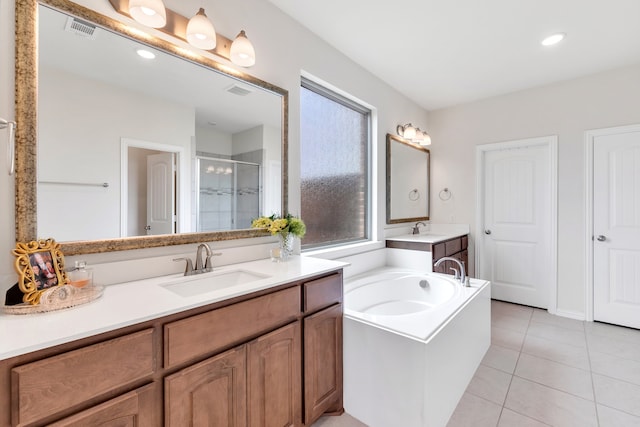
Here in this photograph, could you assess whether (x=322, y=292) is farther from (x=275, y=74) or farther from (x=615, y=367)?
(x=615, y=367)

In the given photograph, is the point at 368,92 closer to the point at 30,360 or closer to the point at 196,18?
the point at 196,18

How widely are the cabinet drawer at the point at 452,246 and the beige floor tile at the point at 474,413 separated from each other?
64.7 inches

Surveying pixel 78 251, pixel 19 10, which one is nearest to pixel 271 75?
pixel 19 10

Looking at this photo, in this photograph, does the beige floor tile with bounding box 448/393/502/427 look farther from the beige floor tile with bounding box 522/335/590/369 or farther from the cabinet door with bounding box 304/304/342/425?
the beige floor tile with bounding box 522/335/590/369

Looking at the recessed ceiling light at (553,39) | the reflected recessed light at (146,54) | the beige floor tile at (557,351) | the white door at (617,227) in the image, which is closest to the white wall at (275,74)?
the reflected recessed light at (146,54)

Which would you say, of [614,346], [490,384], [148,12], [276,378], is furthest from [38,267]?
[614,346]

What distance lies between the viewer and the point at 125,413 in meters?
0.94

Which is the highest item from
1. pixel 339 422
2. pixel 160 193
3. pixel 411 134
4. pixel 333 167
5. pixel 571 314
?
pixel 411 134

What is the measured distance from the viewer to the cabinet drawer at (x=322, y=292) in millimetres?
1550

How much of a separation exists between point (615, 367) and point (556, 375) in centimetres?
53

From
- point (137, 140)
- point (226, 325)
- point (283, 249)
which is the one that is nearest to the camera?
point (226, 325)

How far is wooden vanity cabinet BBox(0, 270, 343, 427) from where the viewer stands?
2.65ft

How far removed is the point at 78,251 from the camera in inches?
49.3

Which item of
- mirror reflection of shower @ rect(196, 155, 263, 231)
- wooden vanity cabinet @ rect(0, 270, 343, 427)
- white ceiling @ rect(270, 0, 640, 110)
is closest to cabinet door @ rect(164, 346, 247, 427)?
wooden vanity cabinet @ rect(0, 270, 343, 427)
